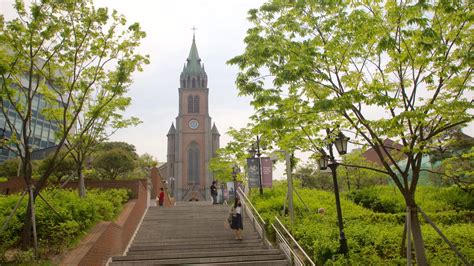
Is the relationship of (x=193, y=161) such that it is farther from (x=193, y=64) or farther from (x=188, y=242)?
(x=188, y=242)

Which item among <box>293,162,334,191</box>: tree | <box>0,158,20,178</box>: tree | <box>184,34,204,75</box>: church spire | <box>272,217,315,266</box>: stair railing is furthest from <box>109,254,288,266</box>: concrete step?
<box>184,34,204,75</box>: church spire

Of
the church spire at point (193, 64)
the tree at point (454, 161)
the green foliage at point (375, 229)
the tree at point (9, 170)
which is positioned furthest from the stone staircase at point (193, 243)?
the church spire at point (193, 64)

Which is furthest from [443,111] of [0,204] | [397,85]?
[0,204]

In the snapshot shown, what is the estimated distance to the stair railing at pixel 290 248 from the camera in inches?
334

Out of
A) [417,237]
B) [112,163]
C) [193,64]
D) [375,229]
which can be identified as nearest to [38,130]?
[112,163]

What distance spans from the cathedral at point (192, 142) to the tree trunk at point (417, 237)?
56.8 metres

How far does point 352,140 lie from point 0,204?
9216mm

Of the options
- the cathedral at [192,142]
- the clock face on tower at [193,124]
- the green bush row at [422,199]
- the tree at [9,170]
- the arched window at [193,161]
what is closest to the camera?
the green bush row at [422,199]

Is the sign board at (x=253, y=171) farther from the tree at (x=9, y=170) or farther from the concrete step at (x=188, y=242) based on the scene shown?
Result: the tree at (x=9, y=170)

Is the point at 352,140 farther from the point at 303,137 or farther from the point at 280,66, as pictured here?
the point at 280,66

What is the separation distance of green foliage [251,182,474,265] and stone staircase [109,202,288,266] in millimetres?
1021

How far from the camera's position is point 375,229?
997 centimetres

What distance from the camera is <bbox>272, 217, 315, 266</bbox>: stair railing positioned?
8477mm

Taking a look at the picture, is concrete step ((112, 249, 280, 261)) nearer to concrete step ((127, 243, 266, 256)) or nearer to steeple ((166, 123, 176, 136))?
concrete step ((127, 243, 266, 256))
